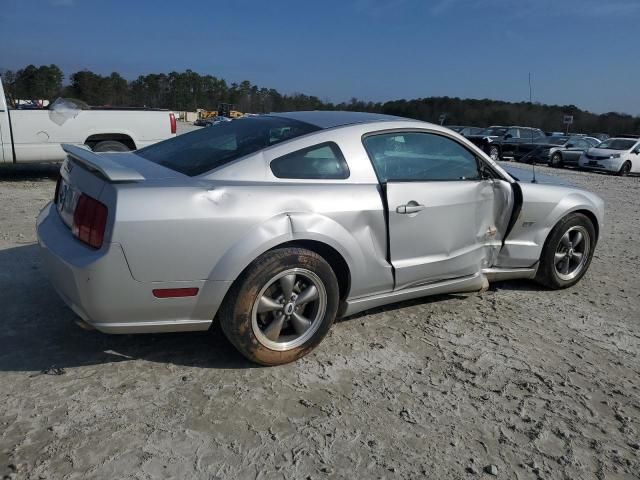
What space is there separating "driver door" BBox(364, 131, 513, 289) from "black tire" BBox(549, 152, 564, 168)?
2044cm

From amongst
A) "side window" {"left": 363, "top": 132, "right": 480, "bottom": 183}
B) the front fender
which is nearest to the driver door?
"side window" {"left": 363, "top": 132, "right": 480, "bottom": 183}

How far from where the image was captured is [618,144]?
20594 millimetres

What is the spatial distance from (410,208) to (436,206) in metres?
0.25

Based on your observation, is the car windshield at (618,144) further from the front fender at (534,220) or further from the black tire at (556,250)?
the front fender at (534,220)

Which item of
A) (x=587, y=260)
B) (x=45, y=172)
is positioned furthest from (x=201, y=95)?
(x=587, y=260)

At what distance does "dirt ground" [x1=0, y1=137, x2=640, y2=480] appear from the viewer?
2363mm

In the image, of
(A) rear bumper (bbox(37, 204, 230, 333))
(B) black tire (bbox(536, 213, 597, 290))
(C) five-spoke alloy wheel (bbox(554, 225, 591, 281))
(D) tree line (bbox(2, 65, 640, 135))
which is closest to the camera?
(A) rear bumper (bbox(37, 204, 230, 333))

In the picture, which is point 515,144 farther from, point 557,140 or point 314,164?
point 314,164

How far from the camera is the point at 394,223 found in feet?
11.3

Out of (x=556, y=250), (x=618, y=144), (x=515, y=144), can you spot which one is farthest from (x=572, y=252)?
(x=515, y=144)

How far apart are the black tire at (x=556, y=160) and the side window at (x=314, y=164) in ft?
71.3

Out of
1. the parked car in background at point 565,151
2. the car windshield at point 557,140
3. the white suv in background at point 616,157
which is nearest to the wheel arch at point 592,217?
the white suv in background at point 616,157

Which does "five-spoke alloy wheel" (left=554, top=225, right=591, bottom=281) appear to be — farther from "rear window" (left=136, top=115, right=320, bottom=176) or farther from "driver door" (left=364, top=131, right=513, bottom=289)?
"rear window" (left=136, top=115, right=320, bottom=176)

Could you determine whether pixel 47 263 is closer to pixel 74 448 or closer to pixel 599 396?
pixel 74 448
